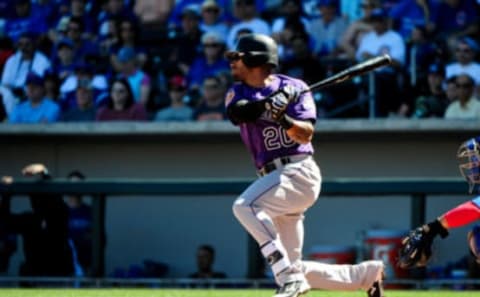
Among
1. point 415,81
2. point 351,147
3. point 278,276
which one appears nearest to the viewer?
point 278,276

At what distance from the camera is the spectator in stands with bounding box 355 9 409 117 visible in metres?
13.7

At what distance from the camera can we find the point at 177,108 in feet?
47.6

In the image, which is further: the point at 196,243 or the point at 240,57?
the point at 196,243

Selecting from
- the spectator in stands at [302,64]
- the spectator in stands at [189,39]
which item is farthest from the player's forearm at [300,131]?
the spectator in stands at [189,39]

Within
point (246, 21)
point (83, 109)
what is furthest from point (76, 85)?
point (246, 21)

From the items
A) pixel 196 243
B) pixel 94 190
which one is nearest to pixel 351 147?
pixel 196 243

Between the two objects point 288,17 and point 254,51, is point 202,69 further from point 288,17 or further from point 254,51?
point 254,51

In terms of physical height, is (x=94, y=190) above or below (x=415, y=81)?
below

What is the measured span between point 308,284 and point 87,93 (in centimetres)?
830

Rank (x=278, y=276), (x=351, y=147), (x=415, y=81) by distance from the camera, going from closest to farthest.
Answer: (x=278, y=276)
(x=415, y=81)
(x=351, y=147)

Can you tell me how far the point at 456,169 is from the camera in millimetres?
14438

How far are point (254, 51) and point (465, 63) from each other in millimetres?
6600

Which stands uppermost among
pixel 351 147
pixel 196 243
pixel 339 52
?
pixel 339 52

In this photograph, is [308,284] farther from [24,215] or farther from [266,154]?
[24,215]
